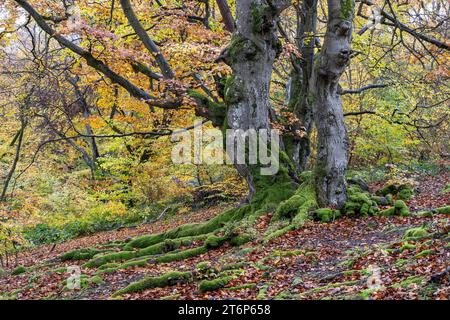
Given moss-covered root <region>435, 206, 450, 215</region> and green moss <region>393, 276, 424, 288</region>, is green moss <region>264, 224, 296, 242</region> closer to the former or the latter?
moss-covered root <region>435, 206, 450, 215</region>

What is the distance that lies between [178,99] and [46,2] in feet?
17.3

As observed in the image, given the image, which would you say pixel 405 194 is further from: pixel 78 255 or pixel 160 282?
pixel 78 255

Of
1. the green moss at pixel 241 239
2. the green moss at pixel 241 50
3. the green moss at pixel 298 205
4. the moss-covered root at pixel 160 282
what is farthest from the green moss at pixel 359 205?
the moss-covered root at pixel 160 282

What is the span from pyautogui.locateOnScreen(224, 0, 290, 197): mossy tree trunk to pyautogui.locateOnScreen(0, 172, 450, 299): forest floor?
244 centimetres

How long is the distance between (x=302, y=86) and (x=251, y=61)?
3.69 m

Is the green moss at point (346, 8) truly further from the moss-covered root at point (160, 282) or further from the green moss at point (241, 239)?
the moss-covered root at point (160, 282)

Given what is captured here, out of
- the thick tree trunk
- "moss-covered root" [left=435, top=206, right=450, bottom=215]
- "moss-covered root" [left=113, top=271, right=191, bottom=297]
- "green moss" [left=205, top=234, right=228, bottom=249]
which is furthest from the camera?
the thick tree trunk

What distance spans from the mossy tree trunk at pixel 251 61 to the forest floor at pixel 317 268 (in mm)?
2439

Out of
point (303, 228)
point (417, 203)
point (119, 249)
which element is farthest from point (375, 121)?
point (119, 249)

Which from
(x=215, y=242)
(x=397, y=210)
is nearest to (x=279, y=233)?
(x=215, y=242)

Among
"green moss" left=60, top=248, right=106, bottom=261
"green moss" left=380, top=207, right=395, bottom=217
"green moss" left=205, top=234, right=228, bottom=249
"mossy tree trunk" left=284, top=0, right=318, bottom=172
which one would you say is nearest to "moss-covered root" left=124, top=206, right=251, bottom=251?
"green moss" left=60, top=248, right=106, bottom=261

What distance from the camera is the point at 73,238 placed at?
17.3 meters

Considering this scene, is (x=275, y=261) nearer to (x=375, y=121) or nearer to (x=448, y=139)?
(x=375, y=121)

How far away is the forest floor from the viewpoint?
4.85 meters
